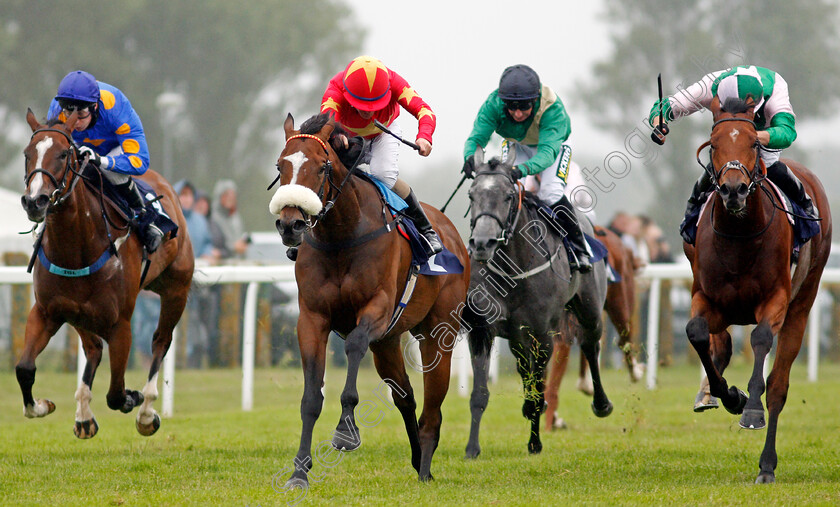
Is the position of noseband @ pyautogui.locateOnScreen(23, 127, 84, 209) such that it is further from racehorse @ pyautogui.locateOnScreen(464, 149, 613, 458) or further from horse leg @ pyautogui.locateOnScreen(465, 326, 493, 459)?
horse leg @ pyautogui.locateOnScreen(465, 326, 493, 459)

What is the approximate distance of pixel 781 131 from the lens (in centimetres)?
596

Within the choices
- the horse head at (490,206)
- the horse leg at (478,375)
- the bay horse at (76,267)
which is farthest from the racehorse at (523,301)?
the bay horse at (76,267)

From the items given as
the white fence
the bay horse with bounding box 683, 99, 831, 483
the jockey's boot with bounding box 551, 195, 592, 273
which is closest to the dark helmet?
the jockey's boot with bounding box 551, 195, 592, 273

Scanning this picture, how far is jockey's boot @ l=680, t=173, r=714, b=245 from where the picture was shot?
256 inches

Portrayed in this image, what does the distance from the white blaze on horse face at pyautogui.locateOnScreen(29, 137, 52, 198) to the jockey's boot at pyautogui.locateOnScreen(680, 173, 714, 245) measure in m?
3.71

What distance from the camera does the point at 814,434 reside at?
821 centimetres

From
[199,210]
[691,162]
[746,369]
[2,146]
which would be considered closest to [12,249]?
[199,210]

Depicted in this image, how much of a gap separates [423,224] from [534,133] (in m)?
1.72

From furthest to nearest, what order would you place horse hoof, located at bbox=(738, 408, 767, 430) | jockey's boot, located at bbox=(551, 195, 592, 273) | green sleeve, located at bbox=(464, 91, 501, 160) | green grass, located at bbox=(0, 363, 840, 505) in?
jockey's boot, located at bbox=(551, 195, 592, 273) → green sleeve, located at bbox=(464, 91, 501, 160) → horse hoof, located at bbox=(738, 408, 767, 430) → green grass, located at bbox=(0, 363, 840, 505)

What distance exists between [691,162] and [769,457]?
949 inches

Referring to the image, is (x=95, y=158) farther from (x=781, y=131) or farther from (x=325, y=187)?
(x=781, y=131)

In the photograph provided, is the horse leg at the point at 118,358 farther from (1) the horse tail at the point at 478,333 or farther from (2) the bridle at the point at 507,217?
(2) the bridle at the point at 507,217

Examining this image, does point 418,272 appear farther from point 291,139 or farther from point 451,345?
point 291,139

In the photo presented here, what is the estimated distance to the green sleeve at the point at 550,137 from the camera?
6921mm
